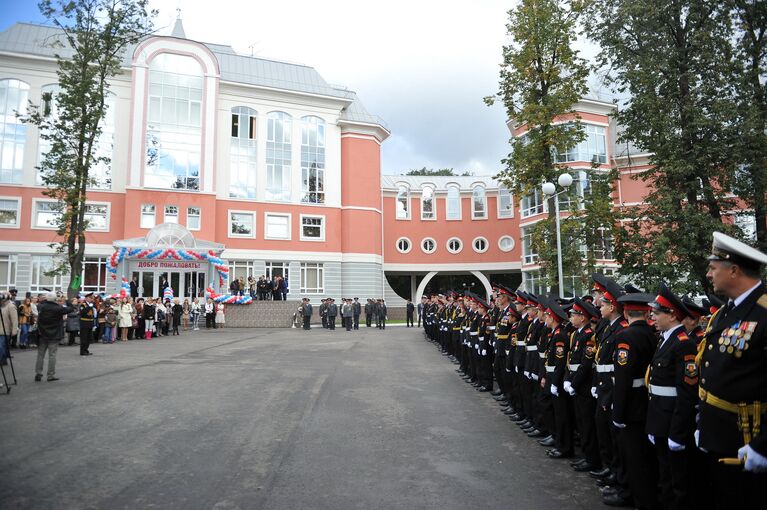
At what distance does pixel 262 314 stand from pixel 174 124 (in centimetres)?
1567

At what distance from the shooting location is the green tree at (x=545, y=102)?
18438mm

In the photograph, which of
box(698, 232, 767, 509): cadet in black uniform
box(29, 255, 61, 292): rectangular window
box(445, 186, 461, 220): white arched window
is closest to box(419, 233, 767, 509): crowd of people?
box(698, 232, 767, 509): cadet in black uniform

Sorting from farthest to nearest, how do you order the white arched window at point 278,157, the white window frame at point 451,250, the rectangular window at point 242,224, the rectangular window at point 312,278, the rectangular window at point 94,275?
the white window frame at point 451,250, the rectangular window at point 312,278, the white arched window at point 278,157, the rectangular window at point 242,224, the rectangular window at point 94,275

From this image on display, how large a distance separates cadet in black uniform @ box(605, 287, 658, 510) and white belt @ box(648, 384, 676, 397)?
37cm

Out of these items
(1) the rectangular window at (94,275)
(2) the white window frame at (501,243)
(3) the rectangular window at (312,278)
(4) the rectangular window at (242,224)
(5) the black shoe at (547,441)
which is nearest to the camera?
(5) the black shoe at (547,441)

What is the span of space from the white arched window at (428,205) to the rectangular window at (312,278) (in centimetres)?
1268

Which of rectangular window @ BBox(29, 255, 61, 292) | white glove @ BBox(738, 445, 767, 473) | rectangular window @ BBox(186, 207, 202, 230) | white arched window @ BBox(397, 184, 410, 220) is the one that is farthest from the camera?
white arched window @ BBox(397, 184, 410, 220)

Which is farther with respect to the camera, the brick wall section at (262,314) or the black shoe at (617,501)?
the brick wall section at (262,314)

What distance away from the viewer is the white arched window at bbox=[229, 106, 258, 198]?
3859cm

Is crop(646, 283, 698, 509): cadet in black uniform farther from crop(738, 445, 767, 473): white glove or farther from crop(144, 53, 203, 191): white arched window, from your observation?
crop(144, 53, 203, 191): white arched window

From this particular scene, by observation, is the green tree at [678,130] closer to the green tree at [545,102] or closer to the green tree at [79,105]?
the green tree at [545,102]

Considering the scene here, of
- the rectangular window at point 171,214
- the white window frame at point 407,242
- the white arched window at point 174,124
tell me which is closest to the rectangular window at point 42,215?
the white arched window at point 174,124

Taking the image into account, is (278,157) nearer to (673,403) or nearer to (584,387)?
(584,387)

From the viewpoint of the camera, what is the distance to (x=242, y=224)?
38.7 meters
